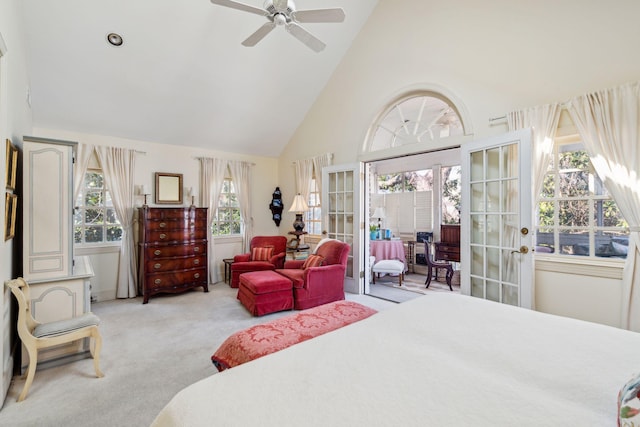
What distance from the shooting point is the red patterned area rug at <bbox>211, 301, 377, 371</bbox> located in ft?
5.69

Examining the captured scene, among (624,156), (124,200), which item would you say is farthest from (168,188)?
(624,156)

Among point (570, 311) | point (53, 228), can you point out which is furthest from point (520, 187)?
point (53, 228)

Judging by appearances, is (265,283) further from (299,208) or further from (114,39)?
(114,39)

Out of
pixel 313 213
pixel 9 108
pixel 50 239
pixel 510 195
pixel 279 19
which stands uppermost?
pixel 279 19

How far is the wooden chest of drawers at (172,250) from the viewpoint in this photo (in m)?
4.41

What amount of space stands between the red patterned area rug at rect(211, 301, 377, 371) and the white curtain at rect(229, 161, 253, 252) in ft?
13.1

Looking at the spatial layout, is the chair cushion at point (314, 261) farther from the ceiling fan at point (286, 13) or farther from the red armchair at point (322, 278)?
the ceiling fan at point (286, 13)

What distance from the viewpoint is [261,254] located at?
5.25 metres

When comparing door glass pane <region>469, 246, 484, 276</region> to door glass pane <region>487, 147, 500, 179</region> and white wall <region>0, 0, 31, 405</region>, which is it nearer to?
door glass pane <region>487, 147, 500, 179</region>

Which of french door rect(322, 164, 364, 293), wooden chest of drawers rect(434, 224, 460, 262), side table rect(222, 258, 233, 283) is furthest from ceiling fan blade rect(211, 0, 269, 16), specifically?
wooden chest of drawers rect(434, 224, 460, 262)

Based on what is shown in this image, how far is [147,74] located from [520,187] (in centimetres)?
486

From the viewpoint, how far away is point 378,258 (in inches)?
222

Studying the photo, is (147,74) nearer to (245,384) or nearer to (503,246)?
(245,384)

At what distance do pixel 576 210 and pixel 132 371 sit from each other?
4453 mm
